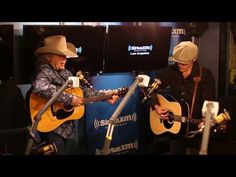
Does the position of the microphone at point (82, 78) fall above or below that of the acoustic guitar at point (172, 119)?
above

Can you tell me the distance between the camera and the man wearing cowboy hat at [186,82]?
4.00 metres

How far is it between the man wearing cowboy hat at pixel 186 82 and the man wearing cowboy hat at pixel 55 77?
1.98ft

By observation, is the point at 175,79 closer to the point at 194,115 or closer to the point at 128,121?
the point at 194,115

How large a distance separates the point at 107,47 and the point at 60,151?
1.21 meters

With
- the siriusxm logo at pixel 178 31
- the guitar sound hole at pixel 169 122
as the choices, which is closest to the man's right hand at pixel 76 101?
the guitar sound hole at pixel 169 122

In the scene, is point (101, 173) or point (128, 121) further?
point (128, 121)

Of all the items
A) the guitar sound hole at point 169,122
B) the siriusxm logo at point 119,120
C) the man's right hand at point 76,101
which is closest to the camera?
the man's right hand at point 76,101

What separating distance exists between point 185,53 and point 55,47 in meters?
1.28

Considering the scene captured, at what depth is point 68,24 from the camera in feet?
13.8

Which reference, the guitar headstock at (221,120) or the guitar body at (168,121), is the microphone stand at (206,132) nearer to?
the guitar headstock at (221,120)

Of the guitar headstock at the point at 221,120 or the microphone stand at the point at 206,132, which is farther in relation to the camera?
the guitar headstock at the point at 221,120

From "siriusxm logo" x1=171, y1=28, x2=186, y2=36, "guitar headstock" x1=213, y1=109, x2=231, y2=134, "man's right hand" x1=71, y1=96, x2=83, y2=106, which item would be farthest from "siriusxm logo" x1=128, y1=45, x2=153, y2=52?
"guitar headstock" x1=213, y1=109, x2=231, y2=134
